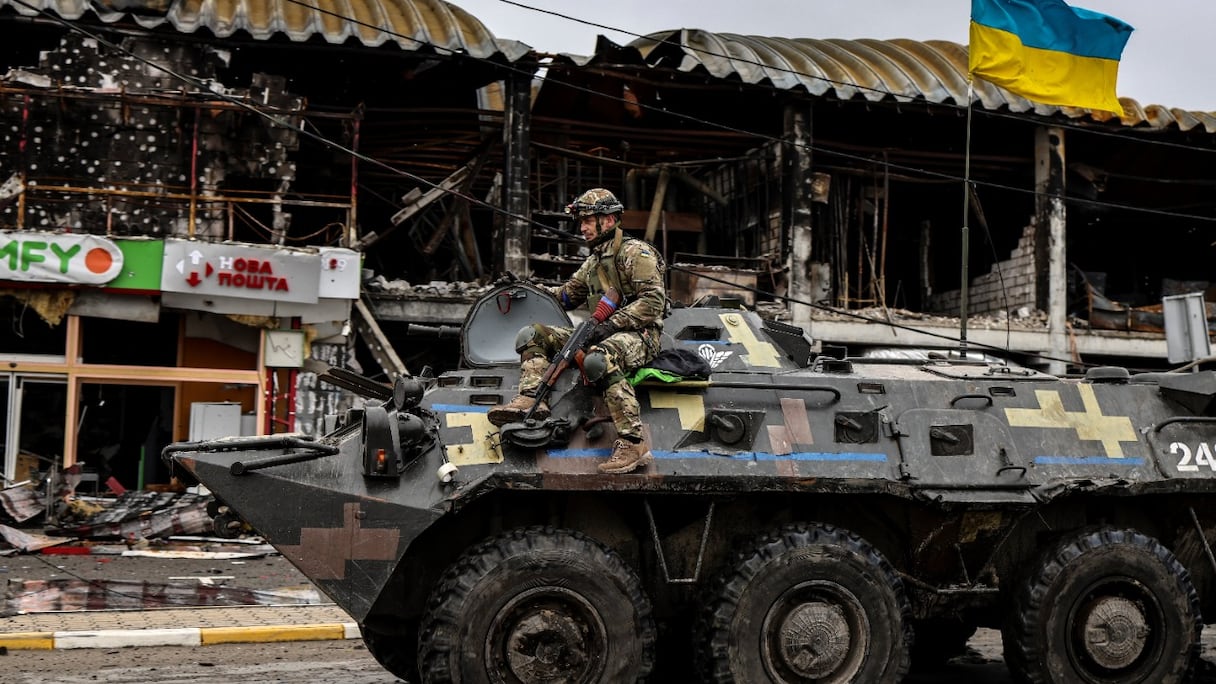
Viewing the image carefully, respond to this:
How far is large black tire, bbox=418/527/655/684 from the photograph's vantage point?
669 centimetres

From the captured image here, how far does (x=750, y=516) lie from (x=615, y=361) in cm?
123

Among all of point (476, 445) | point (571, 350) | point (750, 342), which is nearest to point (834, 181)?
point (750, 342)

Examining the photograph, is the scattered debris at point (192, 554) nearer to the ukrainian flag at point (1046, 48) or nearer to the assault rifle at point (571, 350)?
the assault rifle at point (571, 350)

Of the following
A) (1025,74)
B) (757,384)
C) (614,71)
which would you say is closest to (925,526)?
(757,384)

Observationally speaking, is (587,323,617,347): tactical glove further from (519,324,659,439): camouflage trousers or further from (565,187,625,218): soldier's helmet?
(565,187,625,218): soldier's helmet

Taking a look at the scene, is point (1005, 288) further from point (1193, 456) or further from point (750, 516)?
point (750, 516)

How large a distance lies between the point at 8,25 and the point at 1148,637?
14.4m

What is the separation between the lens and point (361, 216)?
20.8m

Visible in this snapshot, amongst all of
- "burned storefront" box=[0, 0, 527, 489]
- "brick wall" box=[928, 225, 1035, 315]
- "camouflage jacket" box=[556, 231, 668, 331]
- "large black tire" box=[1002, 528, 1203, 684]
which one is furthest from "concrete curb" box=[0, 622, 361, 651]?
"brick wall" box=[928, 225, 1035, 315]

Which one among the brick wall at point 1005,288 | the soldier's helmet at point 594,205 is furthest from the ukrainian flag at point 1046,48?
the soldier's helmet at point 594,205

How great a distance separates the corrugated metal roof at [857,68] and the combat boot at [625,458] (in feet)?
35.5

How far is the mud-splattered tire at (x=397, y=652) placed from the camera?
25.3 ft

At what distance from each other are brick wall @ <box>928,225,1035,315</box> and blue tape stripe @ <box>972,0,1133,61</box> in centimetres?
A: 500

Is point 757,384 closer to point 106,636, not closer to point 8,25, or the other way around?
point 106,636
